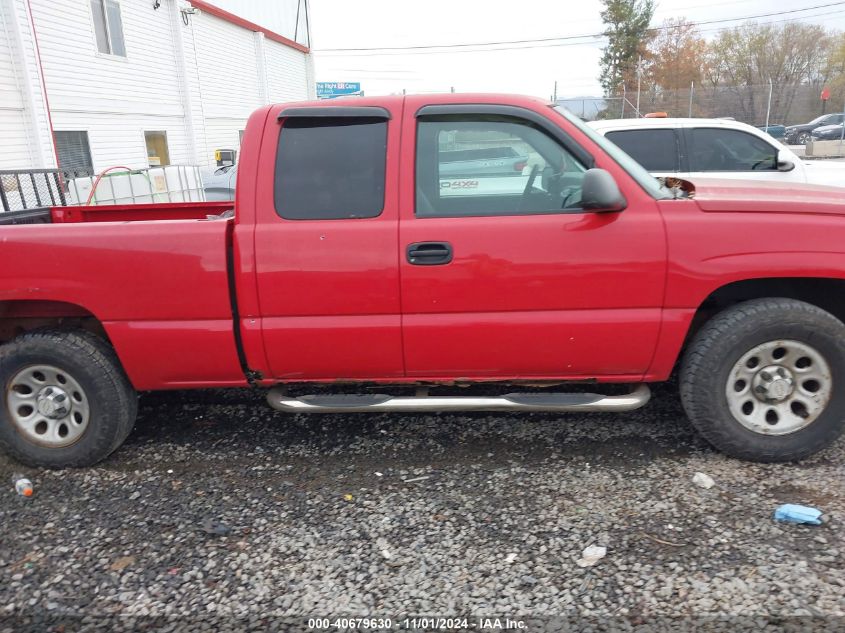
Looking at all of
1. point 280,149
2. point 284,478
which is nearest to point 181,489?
point 284,478

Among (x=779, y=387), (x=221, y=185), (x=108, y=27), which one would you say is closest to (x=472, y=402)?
(x=779, y=387)

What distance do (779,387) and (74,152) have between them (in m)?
14.7

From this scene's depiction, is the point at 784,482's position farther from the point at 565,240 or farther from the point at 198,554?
the point at 198,554

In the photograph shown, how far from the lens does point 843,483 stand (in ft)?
10.5

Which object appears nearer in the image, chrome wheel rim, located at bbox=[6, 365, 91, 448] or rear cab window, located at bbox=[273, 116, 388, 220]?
rear cab window, located at bbox=[273, 116, 388, 220]

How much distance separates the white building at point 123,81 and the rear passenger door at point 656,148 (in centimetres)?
1109

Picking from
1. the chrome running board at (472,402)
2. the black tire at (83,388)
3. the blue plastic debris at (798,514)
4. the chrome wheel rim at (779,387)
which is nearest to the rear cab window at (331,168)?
the chrome running board at (472,402)

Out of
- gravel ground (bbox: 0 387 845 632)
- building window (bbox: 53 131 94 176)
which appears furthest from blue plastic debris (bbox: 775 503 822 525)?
building window (bbox: 53 131 94 176)

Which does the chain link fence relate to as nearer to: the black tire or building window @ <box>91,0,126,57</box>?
building window @ <box>91,0,126,57</box>

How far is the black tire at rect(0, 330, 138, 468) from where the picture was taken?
346cm

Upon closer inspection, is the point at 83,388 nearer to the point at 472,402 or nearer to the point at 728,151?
the point at 472,402

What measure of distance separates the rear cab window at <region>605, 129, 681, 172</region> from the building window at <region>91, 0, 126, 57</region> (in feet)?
42.1

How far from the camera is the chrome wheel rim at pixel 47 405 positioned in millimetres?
3545

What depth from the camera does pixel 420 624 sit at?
239cm
